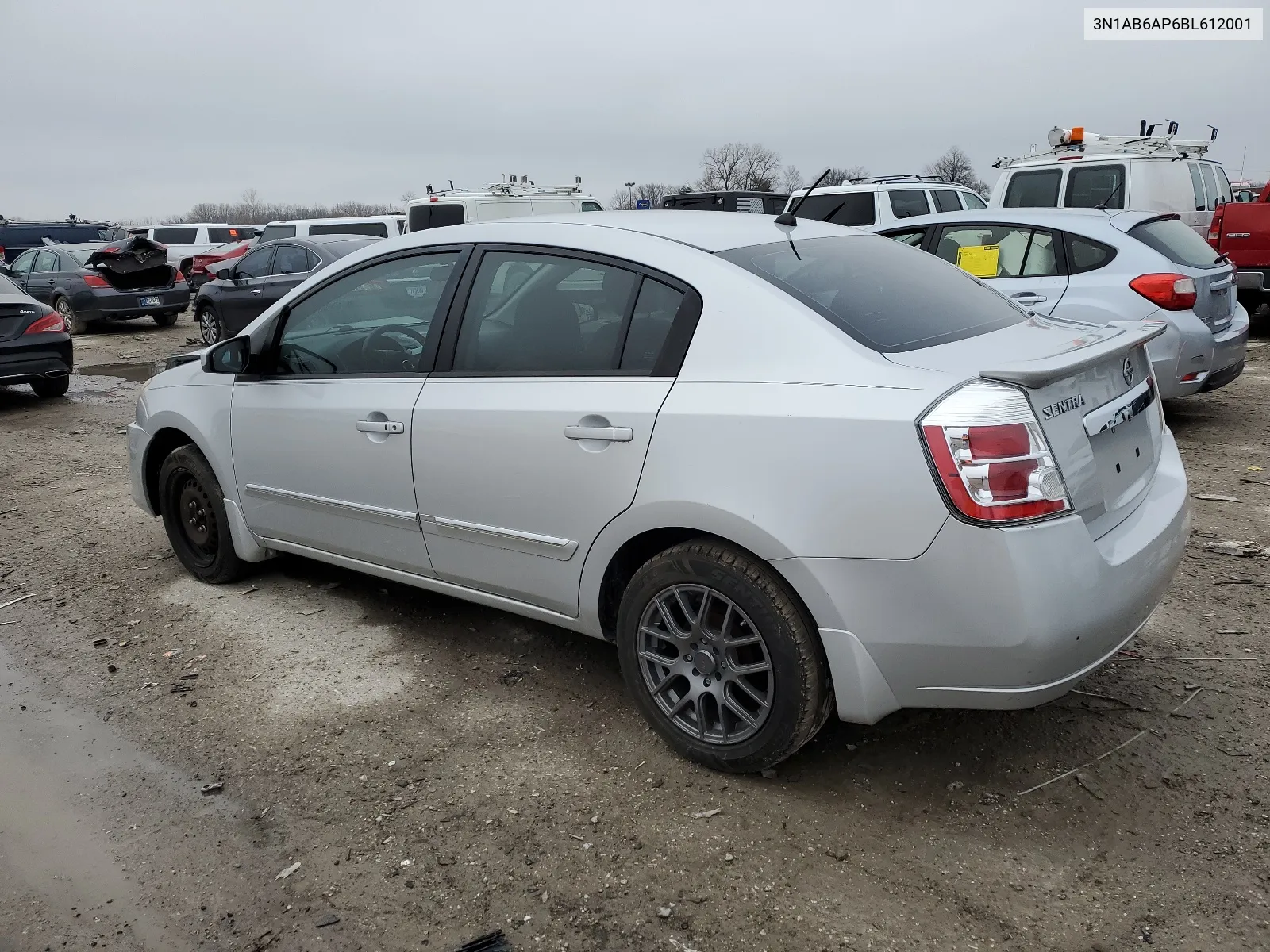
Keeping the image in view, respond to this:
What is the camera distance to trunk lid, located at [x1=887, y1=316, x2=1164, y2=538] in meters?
2.62

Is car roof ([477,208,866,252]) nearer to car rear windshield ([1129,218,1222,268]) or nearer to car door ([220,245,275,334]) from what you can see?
car rear windshield ([1129,218,1222,268])

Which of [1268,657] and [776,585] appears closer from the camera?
[776,585]

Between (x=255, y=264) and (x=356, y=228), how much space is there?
812 centimetres

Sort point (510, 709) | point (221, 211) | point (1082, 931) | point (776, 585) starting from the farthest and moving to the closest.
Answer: point (221, 211) < point (510, 709) < point (776, 585) < point (1082, 931)

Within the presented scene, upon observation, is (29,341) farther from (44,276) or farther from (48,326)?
(44,276)

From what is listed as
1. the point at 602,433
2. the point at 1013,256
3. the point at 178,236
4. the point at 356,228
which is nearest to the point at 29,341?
the point at 1013,256

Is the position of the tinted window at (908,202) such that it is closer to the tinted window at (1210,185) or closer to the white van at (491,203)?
the tinted window at (1210,185)

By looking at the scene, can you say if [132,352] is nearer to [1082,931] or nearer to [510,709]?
[510,709]

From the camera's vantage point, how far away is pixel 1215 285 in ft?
22.9

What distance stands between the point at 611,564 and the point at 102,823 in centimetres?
173

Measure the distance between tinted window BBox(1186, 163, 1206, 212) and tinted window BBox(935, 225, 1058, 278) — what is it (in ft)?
18.5

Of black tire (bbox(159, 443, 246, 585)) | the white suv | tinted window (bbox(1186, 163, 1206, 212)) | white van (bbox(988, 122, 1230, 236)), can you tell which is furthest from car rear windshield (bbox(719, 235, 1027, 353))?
tinted window (bbox(1186, 163, 1206, 212))

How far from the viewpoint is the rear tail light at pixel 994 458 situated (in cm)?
249

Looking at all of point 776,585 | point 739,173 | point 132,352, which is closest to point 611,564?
point 776,585
